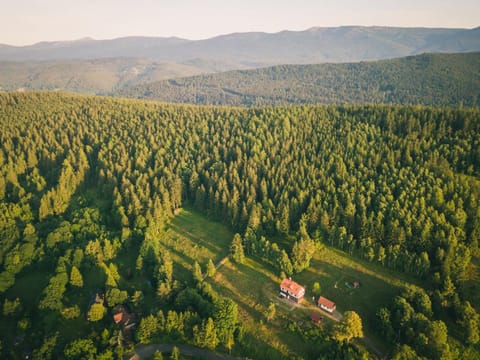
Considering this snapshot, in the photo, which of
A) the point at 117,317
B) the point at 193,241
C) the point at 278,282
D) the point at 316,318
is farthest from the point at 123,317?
the point at 316,318

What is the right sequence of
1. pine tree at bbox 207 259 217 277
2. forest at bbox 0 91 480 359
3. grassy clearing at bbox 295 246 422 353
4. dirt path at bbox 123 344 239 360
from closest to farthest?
dirt path at bbox 123 344 239 360 < forest at bbox 0 91 480 359 < grassy clearing at bbox 295 246 422 353 < pine tree at bbox 207 259 217 277

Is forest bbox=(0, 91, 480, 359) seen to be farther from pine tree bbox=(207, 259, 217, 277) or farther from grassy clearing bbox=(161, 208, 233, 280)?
grassy clearing bbox=(161, 208, 233, 280)

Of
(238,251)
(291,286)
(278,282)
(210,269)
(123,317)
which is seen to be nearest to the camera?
(123,317)

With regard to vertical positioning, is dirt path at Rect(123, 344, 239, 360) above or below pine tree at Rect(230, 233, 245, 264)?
below

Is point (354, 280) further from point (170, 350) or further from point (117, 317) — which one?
point (117, 317)

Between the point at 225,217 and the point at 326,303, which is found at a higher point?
the point at 225,217

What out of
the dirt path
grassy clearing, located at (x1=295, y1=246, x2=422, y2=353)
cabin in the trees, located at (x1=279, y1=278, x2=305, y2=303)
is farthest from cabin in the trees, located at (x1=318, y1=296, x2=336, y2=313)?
the dirt path

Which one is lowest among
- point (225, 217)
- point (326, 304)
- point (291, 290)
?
point (326, 304)
